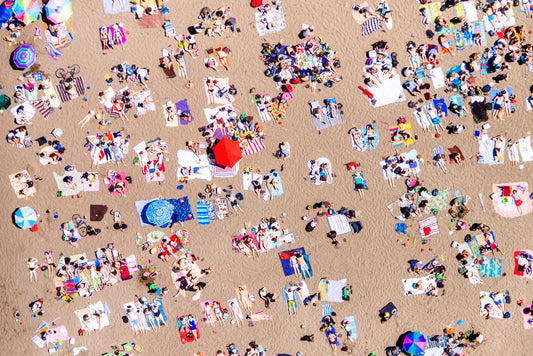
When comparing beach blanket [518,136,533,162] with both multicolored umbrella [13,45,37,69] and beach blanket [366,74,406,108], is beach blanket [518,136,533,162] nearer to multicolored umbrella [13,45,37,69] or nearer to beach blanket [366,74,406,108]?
beach blanket [366,74,406,108]

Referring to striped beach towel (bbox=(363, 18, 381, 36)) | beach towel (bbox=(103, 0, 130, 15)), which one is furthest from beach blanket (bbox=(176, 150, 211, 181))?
striped beach towel (bbox=(363, 18, 381, 36))

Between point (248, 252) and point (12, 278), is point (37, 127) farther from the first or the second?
point (248, 252)

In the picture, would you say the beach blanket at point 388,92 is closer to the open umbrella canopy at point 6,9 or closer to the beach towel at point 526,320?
the beach towel at point 526,320

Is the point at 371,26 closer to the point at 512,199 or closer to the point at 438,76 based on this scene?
the point at 438,76

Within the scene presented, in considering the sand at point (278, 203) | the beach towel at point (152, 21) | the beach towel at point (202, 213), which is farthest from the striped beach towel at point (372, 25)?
the beach towel at point (202, 213)

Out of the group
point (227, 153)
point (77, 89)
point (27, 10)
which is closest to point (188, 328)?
point (227, 153)

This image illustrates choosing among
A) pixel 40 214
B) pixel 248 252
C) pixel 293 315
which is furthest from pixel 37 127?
pixel 293 315
